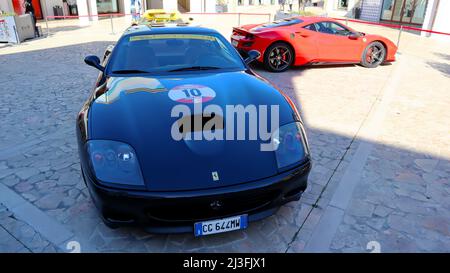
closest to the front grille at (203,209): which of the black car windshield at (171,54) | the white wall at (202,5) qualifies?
the black car windshield at (171,54)

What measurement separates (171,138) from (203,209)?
1.88 ft

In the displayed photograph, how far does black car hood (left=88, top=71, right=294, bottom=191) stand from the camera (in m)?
2.23

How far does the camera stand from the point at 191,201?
2139 millimetres

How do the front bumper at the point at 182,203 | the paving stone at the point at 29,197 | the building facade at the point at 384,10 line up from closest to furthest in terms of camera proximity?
the front bumper at the point at 182,203 < the paving stone at the point at 29,197 < the building facade at the point at 384,10

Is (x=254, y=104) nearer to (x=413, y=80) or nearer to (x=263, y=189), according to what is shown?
(x=263, y=189)

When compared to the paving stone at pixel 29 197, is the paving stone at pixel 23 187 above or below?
above

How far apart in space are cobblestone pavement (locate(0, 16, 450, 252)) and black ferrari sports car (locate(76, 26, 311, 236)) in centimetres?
35

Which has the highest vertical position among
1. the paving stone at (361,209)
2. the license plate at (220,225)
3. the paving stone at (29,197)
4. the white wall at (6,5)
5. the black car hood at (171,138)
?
the white wall at (6,5)

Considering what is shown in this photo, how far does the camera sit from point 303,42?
790cm

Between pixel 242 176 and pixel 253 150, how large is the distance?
27cm

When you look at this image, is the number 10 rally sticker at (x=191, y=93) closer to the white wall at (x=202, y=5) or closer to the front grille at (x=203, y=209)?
the front grille at (x=203, y=209)

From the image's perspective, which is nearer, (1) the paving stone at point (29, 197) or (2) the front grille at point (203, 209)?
(2) the front grille at point (203, 209)

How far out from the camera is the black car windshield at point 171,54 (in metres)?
3.50

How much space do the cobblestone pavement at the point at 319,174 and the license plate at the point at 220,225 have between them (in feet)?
0.90
